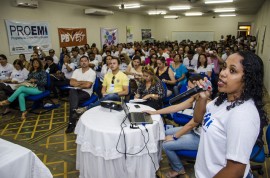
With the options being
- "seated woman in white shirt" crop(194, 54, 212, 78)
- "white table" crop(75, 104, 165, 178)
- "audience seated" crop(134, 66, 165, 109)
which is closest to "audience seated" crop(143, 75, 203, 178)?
"white table" crop(75, 104, 165, 178)

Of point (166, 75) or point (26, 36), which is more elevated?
point (26, 36)

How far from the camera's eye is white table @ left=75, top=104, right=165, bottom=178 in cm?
198

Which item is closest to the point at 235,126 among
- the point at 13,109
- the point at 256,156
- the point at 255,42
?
the point at 256,156

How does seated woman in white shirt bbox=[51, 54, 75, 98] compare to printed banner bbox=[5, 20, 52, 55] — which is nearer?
seated woman in white shirt bbox=[51, 54, 75, 98]

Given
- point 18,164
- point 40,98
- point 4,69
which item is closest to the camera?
point 18,164

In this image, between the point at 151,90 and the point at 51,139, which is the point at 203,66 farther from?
the point at 51,139

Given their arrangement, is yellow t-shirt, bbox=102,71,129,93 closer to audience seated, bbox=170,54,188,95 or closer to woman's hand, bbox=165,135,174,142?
audience seated, bbox=170,54,188,95

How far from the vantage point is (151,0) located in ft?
27.6

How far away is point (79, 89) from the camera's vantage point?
13.2 feet

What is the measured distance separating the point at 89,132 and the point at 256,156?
1.55 metres

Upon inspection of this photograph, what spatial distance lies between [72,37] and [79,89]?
5.70 meters

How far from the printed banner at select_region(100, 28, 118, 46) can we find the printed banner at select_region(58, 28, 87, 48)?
4.37 ft

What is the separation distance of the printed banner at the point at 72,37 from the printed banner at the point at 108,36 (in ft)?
4.37

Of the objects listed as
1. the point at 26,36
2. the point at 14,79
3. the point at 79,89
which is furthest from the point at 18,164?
the point at 26,36
